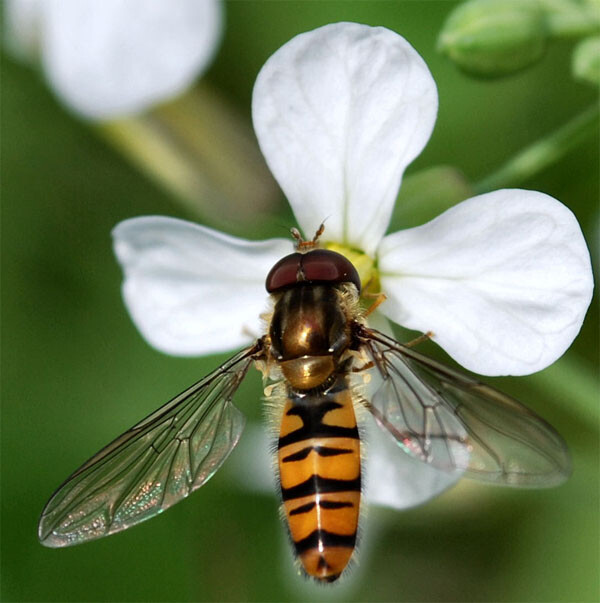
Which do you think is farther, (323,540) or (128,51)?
(128,51)

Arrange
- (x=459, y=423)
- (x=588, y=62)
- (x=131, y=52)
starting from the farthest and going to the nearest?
(x=131, y=52) → (x=588, y=62) → (x=459, y=423)

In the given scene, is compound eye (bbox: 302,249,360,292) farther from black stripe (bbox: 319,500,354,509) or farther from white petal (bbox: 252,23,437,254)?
black stripe (bbox: 319,500,354,509)

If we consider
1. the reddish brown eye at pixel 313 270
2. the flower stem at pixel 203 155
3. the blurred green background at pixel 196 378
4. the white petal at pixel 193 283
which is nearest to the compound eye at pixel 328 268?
the reddish brown eye at pixel 313 270

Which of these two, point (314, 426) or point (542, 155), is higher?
point (542, 155)

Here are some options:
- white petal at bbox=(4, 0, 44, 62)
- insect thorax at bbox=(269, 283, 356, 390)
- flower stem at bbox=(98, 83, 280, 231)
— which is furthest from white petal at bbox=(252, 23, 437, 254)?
white petal at bbox=(4, 0, 44, 62)

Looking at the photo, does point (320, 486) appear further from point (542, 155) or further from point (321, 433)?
point (542, 155)

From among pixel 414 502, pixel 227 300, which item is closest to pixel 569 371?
pixel 414 502

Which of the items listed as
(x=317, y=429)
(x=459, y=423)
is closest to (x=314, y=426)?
(x=317, y=429)
